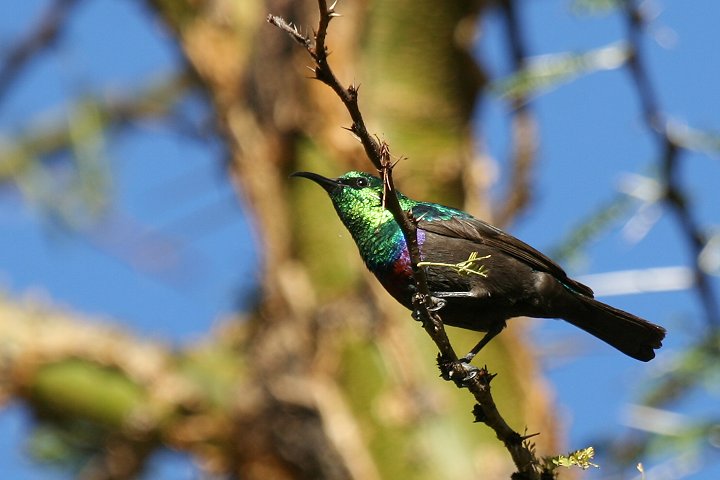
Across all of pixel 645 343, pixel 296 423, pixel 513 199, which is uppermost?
pixel 513 199

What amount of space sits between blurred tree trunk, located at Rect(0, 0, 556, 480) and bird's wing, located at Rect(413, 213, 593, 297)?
2140 millimetres

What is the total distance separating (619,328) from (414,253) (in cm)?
148

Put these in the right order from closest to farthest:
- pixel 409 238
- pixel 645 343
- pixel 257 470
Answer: pixel 409 238
pixel 645 343
pixel 257 470

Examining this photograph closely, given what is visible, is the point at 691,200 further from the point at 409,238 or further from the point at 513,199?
the point at 513,199

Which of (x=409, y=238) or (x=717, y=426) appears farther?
(x=717, y=426)

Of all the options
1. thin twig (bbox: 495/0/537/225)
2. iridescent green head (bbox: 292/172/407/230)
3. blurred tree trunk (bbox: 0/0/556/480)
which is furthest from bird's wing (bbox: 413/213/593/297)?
blurred tree trunk (bbox: 0/0/556/480)

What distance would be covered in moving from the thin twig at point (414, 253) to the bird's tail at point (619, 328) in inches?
37.2

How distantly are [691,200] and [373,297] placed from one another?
101 inches

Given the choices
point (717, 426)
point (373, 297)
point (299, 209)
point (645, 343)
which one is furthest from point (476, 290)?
point (299, 209)

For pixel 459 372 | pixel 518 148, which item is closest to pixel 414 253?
pixel 459 372

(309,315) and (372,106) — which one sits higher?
(372,106)

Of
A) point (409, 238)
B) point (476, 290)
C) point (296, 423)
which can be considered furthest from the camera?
point (296, 423)

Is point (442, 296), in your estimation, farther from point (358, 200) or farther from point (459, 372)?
point (459, 372)

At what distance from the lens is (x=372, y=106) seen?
22.3 feet
